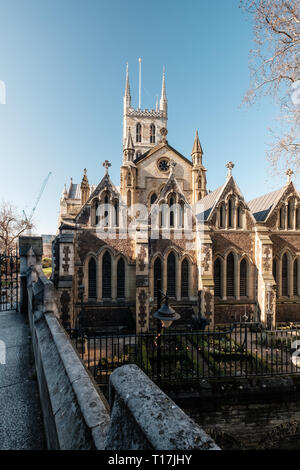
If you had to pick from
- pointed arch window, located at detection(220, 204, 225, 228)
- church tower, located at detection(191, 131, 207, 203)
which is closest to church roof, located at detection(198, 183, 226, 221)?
pointed arch window, located at detection(220, 204, 225, 228)

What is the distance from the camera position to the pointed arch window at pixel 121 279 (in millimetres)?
13000

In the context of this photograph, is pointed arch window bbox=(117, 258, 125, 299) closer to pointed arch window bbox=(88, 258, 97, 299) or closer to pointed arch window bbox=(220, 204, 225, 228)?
pointed arch window bbox=(88, 258, 97, 299)

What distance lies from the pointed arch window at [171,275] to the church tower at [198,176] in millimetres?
8552

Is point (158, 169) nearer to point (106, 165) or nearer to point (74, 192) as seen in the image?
point (106, 165)

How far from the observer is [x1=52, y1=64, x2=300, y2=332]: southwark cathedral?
40.3 feet

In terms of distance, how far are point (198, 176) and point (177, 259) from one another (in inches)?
400

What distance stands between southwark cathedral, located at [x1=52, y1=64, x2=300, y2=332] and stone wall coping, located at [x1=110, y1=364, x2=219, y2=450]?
10787 millimetres

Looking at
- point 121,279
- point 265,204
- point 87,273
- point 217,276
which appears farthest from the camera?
point 265,204

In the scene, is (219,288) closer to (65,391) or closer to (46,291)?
(46,291)

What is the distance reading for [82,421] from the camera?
156 centimetres

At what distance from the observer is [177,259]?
521 inches

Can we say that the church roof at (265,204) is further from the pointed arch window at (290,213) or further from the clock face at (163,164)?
the clock face at (163,164)

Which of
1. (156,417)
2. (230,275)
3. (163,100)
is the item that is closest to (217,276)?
(230,275)
